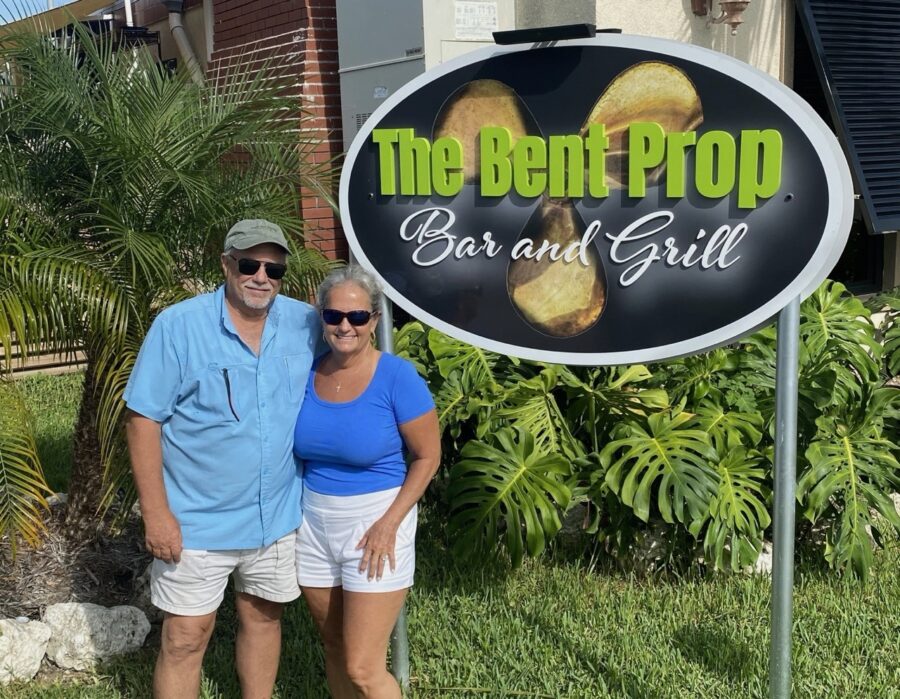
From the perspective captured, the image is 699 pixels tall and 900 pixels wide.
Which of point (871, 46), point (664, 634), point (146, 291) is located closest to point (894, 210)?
point (871, 46)

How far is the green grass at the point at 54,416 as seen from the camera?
650 cm

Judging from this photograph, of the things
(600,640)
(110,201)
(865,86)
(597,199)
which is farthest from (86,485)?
(865,86)

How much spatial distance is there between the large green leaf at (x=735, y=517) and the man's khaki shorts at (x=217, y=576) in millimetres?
2000

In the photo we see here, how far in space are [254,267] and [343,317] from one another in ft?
1.03

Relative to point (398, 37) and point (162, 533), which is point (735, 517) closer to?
point (162, 533)

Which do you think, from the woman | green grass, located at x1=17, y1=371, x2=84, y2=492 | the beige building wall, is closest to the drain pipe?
green grass, located at x1=17, y1=371, x2=84, y2=492

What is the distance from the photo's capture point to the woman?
2.86 meters

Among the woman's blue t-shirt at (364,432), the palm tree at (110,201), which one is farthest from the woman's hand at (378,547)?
the palm tree at (110,201)

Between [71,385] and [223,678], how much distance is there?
18.9ft

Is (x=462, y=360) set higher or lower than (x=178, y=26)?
lower

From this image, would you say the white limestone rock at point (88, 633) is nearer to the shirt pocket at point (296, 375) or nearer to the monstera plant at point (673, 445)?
the monstera plant at point (673, 445)

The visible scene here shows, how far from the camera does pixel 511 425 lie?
4.70 m

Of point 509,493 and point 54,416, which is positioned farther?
point 54,416

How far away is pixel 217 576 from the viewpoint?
3.03 metres
